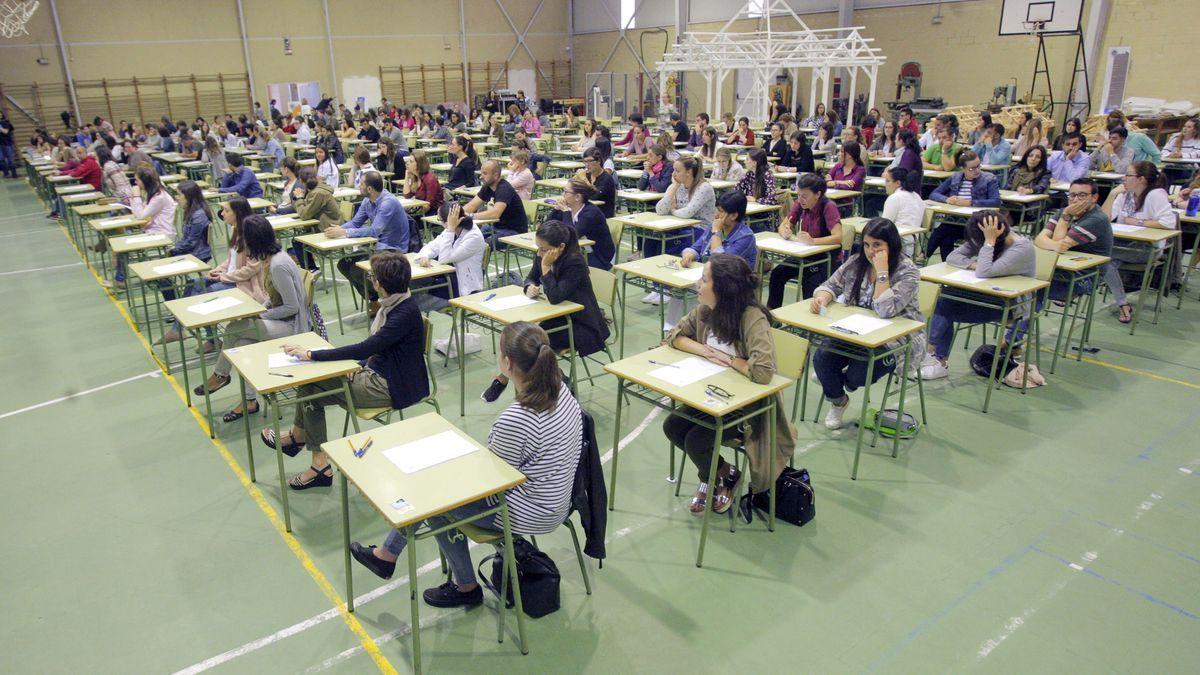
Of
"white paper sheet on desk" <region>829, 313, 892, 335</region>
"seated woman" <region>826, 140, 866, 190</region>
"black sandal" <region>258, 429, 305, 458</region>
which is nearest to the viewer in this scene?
"white paper sheet on desk" <region>829, 313, 892, 335</region>

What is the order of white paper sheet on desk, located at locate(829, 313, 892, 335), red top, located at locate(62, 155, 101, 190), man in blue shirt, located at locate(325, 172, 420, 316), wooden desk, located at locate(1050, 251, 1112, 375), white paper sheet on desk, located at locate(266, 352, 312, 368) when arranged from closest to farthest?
white paper sheet on desk, located at locate(266, 352, 312, 368), white paper sheet on desk, located at locate(829, 313, 892, 335), wooden desk, located at locate(1050, 251, 1112, 375), man in blue shirt, located at locate(325, 172, 420, 316), red top, located at locate(62, 155, 101, 190)

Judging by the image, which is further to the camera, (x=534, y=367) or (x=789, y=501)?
(x=789, y=501)

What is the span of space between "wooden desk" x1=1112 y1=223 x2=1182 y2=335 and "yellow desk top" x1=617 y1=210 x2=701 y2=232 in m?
3.52

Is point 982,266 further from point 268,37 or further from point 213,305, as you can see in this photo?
point 268,37

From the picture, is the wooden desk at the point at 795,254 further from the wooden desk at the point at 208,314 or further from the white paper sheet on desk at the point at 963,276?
the wooden desk at the point at 208,314

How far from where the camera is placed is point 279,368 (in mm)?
3885

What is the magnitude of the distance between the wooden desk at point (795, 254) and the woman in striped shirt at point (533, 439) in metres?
3.39

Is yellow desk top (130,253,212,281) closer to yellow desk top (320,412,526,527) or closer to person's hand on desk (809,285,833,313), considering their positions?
yellow desk top (320,412,526,527)

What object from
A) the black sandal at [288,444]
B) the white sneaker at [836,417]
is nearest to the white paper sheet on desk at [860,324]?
the white sneaker at [836,417]

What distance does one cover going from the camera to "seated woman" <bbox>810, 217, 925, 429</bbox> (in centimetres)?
442

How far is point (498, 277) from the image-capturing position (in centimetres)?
785

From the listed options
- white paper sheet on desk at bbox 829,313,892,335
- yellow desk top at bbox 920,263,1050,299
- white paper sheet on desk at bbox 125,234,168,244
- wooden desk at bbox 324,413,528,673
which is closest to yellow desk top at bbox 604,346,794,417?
white paper sheet on desk at bbox 829,313,892,335

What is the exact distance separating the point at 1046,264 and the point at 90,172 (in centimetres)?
1270

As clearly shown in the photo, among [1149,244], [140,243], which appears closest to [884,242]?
[1149,244]
